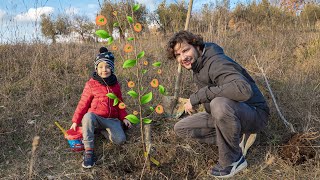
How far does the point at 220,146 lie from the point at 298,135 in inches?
34.3

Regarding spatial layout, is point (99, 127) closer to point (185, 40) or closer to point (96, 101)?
point (96, 101)

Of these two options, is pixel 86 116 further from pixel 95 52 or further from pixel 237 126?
pixel 95 52

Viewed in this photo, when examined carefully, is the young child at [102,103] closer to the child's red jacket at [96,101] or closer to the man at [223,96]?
the child's red jacket at [96,101]

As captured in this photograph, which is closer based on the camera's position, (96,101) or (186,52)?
(186,52)

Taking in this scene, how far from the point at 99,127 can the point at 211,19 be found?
10.3 ft

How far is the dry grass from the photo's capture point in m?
2.28

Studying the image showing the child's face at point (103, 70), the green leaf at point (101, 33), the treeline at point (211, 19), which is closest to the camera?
the green leaf at point (101, 33)

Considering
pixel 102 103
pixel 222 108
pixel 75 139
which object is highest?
pixel 222 108

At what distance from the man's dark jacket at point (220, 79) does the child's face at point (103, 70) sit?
84cm

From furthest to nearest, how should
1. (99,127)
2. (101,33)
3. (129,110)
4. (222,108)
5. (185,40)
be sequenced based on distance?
1. (129,110)
2. (99,127)
3. (185,40)
4. (222,108)
5. (101,33)

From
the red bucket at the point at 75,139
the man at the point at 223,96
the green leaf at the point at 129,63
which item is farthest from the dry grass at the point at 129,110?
the green leaf at the point at 129,63

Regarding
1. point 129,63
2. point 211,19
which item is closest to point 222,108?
point 129,63

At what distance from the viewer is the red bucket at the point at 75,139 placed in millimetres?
2365

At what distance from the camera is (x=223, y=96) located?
1988 millimetres
